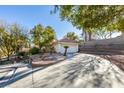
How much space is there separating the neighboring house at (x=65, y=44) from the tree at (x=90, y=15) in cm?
283

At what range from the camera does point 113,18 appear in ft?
13.6

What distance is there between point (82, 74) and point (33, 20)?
1.77 m

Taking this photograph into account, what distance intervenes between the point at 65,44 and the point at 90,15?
354cm

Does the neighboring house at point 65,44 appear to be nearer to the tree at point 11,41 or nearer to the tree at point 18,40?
the tree at point 18,40

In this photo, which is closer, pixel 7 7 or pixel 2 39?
pixel 7 7

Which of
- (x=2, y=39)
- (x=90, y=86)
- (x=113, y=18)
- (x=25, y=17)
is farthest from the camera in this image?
(x=2, y=39)

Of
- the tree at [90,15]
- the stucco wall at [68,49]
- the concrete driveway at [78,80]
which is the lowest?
the concrete driveway at [78,80]

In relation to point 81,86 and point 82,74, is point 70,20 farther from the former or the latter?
point 81,86

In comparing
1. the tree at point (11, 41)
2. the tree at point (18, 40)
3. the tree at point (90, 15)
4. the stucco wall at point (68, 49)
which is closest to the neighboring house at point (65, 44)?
the stucco wall at point (68, 49)

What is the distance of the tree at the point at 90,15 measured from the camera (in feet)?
12.4

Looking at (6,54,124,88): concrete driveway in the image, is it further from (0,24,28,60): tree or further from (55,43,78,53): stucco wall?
(0,24,28,60): tree

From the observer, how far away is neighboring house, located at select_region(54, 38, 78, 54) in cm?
720

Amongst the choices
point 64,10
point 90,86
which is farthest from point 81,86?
point 64,10
